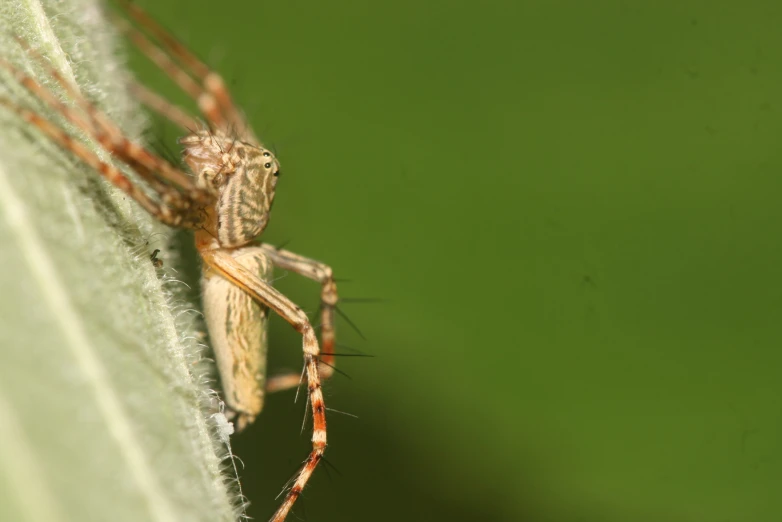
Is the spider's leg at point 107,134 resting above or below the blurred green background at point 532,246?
below

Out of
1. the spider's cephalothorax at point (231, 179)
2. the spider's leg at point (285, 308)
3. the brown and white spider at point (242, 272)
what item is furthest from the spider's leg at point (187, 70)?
the spider's leg at point (285, 308)

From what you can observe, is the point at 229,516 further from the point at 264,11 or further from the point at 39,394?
the point at 264,11

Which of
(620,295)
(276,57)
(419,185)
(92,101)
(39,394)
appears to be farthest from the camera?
(276,57)

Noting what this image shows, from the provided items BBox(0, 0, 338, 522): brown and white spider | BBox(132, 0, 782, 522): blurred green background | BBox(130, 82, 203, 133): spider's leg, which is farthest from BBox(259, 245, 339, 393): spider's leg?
BBox(130, 82, 203, 133): spider's leg

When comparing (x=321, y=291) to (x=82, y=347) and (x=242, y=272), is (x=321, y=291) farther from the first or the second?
(x=82, y=347)

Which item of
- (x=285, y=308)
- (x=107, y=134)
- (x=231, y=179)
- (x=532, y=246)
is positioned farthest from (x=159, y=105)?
(x=532, y=246)

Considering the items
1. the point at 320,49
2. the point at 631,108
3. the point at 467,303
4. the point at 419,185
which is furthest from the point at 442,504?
the point at 320,49

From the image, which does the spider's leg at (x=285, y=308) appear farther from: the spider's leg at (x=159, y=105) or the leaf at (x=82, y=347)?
the spider's leg at (x=159, y=105)
